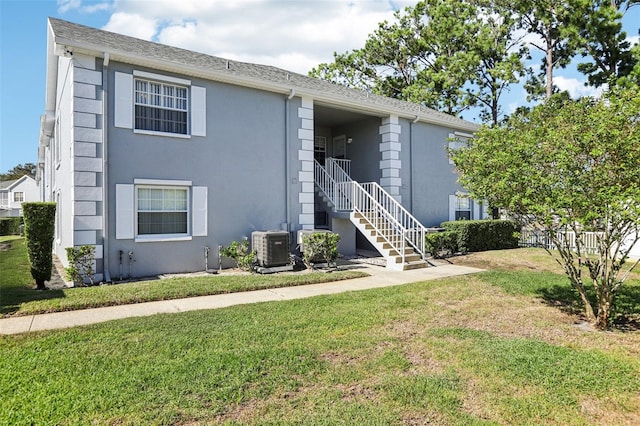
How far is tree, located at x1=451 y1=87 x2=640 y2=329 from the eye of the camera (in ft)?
16.0

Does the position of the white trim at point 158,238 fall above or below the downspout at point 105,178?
below

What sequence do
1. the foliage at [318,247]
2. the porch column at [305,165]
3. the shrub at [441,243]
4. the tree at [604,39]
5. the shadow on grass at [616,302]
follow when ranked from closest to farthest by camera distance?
1. the shadow on grass at [616,302]
2. the foliage at [318,247]
3. the porch column at [305,165]
4. the shrub at [441,243]
5. the tree at [604,39]

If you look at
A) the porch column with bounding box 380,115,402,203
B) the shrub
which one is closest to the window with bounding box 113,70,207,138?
the porch column with bounding box 380,115,402,203

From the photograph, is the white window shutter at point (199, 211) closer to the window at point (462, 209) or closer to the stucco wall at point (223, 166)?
the stucco wall at point (223, 166)

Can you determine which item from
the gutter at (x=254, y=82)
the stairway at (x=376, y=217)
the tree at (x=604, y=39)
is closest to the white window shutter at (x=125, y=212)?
the gutter at (x=254, y=82)

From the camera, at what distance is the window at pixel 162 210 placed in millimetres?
9008

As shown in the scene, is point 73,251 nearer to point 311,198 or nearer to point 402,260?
point 311,198

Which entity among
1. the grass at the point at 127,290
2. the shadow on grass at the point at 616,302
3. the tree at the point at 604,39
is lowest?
the shadow on grass at the point at 616,302

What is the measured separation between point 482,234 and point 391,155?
436 centimetres

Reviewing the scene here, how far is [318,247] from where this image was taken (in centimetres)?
1010

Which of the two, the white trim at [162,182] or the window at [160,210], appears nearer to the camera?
the window at [160,210]

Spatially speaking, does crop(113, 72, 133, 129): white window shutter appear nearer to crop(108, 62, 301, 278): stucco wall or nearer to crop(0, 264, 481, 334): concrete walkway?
crop(108, 62, 301, 278): stucco wall

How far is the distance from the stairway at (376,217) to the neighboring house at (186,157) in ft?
0.16

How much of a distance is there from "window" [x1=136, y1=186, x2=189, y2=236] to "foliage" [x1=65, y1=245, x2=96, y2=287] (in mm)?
1164
